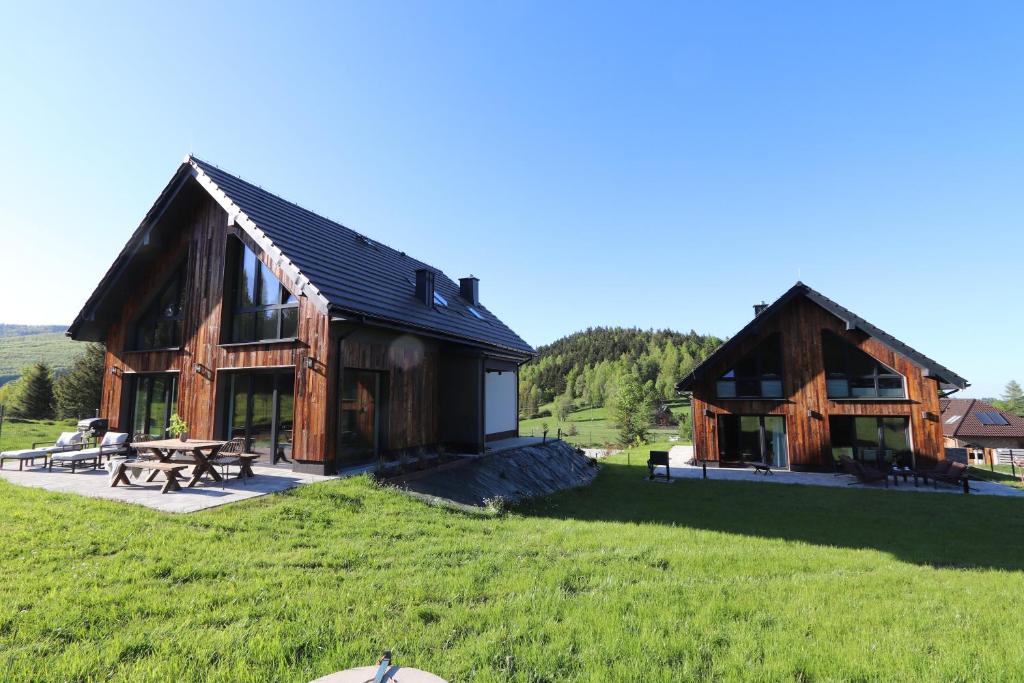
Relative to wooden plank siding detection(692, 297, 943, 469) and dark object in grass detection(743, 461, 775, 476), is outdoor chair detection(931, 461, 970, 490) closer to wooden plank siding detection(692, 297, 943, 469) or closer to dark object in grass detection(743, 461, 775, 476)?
wooden plank siding detection(692, 297, 943, 469)

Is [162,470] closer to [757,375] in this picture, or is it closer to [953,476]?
[757,375]

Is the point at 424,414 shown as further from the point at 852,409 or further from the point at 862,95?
the point at 852,409

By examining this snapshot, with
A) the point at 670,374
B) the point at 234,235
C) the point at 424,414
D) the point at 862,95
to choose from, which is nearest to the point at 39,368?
the point at 234,235

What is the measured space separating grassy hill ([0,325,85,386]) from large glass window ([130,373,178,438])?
122873 mm

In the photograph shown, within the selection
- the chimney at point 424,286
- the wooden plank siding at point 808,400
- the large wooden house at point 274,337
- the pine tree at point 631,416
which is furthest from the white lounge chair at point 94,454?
the pine tree at point 631,416

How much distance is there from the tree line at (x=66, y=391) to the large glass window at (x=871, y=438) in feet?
144

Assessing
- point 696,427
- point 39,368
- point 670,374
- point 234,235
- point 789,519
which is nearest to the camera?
point 789,519

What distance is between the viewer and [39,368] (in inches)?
1432

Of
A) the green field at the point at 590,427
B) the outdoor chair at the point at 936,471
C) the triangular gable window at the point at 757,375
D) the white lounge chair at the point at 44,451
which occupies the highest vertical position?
the triangular gable window at the point at 757,375

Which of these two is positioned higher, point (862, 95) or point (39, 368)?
point (862, 95)

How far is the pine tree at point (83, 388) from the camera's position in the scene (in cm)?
3278

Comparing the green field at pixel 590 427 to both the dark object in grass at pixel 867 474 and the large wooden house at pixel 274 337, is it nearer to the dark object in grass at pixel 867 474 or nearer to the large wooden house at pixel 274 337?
the dark object in grass at pixel 867 474

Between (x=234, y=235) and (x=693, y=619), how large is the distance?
12813 millimetres

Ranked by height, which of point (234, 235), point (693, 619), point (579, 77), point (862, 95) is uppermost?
point (579, 77)
